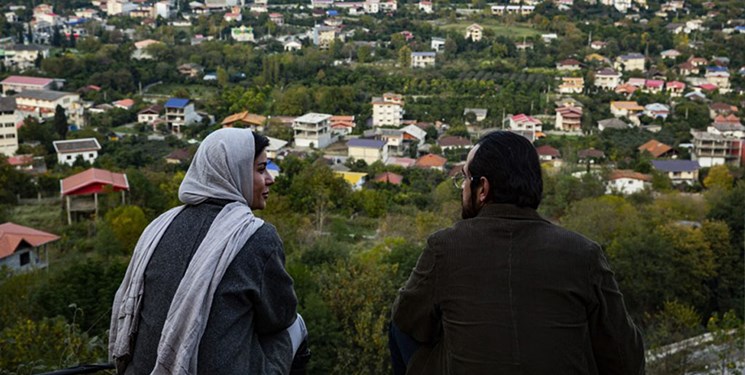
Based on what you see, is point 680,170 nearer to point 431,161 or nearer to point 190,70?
point 431,161

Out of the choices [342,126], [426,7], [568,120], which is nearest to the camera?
[342,126]

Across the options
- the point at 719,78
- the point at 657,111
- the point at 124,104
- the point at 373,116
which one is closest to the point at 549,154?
the point at 373,116

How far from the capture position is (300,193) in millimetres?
8195

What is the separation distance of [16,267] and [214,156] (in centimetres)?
524

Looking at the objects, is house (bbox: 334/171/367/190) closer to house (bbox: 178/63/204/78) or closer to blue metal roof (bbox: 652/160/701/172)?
blue metal roof (bbox: 652/160/701/172)

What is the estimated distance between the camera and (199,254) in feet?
3.34

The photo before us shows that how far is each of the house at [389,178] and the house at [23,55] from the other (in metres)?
10.7

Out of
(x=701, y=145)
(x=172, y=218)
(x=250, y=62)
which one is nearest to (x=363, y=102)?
(x=250, y=62)

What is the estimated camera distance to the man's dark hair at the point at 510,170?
39.0 inches

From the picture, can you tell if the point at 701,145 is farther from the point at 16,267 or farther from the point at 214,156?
the point at 214,156

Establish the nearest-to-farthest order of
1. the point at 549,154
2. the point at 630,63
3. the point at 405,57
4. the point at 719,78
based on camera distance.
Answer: the point at 549,154
the point at 719,78
the point at 405,57
the point at 630,63

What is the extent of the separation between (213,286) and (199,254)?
1.9 inches

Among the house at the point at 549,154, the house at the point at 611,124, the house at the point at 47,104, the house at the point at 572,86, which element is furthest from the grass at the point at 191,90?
the house at the point at 611,124

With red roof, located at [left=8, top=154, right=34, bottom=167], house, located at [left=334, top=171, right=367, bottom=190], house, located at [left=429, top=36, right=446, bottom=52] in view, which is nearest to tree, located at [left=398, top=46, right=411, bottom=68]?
house, located at [left=429, top=36, right=446, bottom=52]
